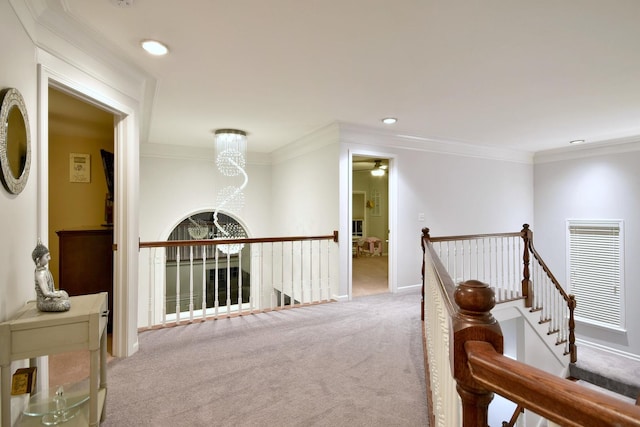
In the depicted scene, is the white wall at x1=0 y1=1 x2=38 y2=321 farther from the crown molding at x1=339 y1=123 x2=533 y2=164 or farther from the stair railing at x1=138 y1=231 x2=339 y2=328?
the crown molding at x1=339 y1=123 x2=533 y2=164

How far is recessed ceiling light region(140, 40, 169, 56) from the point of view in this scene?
85.4 inches

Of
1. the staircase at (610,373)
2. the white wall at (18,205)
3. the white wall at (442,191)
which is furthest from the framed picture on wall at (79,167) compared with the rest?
the staircase at (610,373)

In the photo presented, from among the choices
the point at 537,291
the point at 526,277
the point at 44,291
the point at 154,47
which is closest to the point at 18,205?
the point at 44,291

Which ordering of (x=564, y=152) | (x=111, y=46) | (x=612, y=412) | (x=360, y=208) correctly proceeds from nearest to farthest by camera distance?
1. (x=612, y=412)
2. (x=111, y=46)
3. (x=564, y=152)
4. (x=360, y=208)

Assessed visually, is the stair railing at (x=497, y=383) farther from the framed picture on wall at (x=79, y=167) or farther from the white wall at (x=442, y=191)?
the framed picture on wall at (x=79, y=167)

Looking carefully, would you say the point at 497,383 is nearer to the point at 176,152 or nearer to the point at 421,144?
the point at 421,144

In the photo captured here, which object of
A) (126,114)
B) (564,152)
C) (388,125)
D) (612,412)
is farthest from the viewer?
(564,152)

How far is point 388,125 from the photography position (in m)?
4.25

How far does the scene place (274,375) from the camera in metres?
2.27

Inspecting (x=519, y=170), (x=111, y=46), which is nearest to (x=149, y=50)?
(x=111, y=46)

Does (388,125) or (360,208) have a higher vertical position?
(388,125)

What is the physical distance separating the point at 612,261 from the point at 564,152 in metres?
2.00

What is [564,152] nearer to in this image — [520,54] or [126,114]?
[520,54]

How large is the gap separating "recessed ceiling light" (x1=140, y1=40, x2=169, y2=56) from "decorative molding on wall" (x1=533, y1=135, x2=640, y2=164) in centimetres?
642
